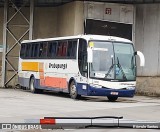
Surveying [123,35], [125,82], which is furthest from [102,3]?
[125,82]

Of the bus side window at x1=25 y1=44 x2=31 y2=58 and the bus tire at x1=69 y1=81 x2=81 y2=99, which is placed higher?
the bus side window at x1=25 y1=44 x2=31 y2=58

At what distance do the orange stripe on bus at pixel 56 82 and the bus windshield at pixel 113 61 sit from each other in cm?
285

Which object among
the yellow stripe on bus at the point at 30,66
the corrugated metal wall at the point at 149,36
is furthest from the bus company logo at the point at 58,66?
the corrugated metal wall at the point at 149,36

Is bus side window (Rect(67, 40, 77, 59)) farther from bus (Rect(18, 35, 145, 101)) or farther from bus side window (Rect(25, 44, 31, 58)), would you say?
bus side window (Rect(25, 44, 31, 58))

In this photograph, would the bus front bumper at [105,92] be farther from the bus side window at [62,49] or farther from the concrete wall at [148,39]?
the concrete wall at [148,39]

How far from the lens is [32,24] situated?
34219 millimetres

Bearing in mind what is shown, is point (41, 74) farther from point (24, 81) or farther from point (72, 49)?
point (72, 49)

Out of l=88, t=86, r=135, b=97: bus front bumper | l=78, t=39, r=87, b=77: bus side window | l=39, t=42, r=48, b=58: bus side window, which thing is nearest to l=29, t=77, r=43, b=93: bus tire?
l=39, t=42, r=48, b=58: bus side window

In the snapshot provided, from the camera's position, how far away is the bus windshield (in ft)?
74.2

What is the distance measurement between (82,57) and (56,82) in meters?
3.40

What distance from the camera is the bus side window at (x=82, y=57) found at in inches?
898

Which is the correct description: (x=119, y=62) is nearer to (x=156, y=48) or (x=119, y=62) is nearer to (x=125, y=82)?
(x=125, y=82)

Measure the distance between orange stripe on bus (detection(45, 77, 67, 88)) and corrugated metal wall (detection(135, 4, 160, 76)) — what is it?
27.4 ft

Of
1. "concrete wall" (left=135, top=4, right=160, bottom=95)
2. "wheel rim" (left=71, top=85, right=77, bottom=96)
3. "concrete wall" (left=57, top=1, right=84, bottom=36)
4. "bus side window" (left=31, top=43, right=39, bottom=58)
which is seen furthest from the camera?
"concrete wall" (left=135, top=4, right=160, bottom=95)
